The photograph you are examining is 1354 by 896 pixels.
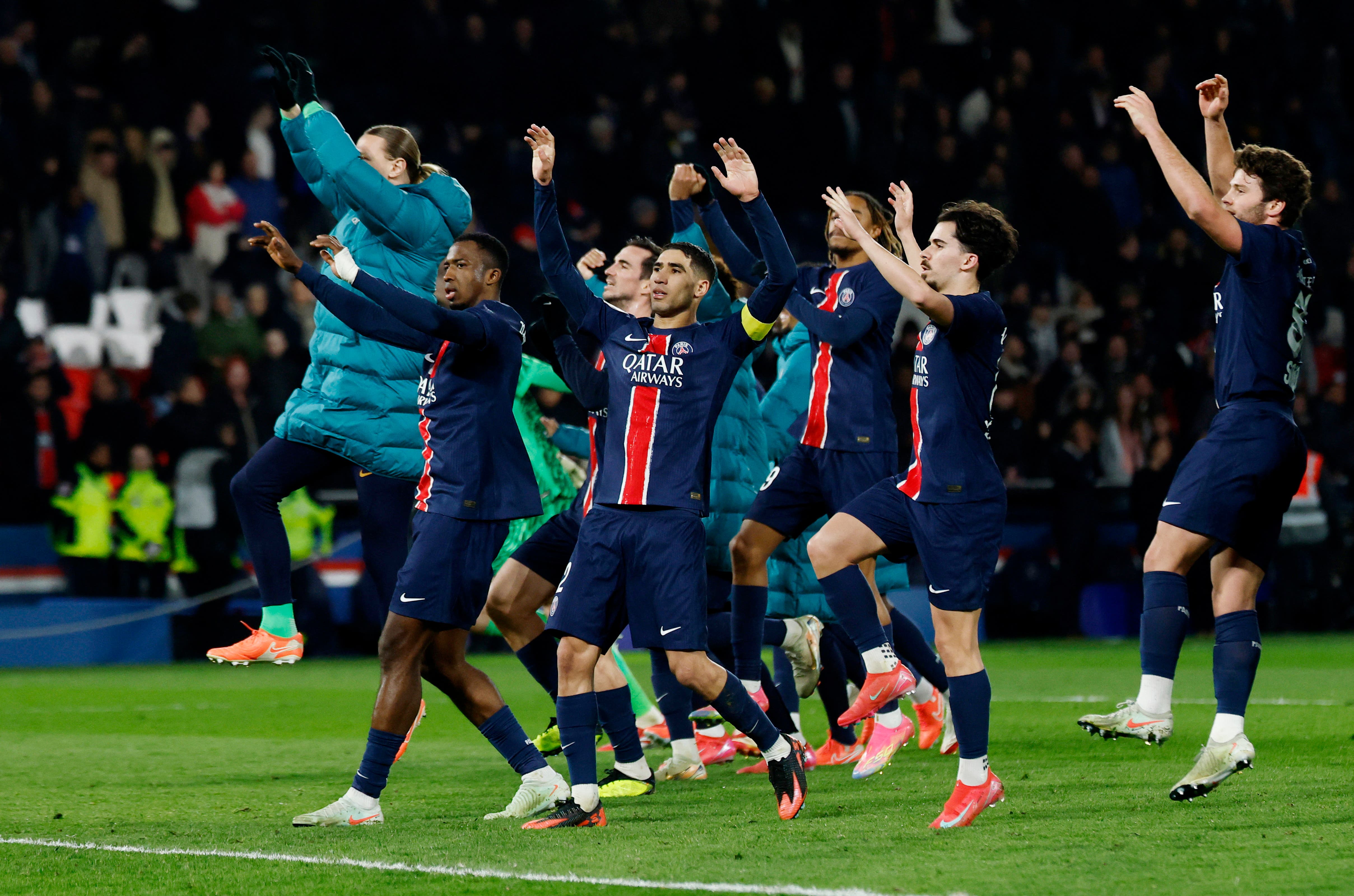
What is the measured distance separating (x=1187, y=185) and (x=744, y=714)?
2.12 metres

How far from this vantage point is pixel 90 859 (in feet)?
15.4

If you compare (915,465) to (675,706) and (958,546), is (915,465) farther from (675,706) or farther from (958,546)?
(675,706)

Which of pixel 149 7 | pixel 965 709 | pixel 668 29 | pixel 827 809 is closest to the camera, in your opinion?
pixel 965 709

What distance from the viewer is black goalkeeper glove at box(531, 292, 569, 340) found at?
231 inches

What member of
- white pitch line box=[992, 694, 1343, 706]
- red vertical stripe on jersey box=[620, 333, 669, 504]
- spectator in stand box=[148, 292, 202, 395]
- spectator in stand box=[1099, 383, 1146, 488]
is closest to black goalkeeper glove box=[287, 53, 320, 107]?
red vertical stripe on jersey box=[620, 333, 669, 504]

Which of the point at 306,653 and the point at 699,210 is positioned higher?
the point at 699,210

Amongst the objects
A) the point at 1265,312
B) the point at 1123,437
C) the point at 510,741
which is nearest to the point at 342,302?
the point at 510,741

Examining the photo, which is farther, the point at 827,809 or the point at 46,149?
the point at 46,149

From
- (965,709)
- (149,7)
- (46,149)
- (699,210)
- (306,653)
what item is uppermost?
(149,7)

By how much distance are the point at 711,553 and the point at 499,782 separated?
139 cm

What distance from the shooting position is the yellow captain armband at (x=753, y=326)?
18.0 feet

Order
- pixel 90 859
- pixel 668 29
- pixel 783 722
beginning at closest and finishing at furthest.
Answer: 1. pixel 90 859
2. pixel 783 722
3. pixel 668 29

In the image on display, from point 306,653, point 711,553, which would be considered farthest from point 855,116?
point 711,553

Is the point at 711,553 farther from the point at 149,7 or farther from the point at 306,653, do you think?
the point at 149,7
